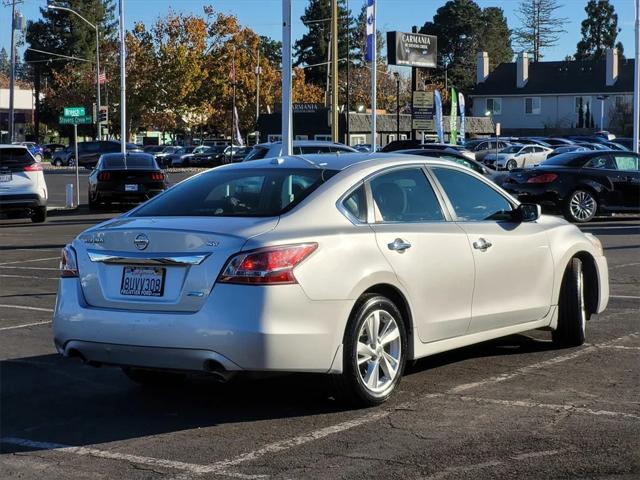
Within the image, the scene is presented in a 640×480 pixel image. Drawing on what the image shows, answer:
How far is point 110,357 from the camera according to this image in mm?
6117

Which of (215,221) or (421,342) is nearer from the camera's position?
(215,221)

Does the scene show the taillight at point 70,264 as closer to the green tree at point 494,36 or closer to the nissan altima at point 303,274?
the nissan altima at point 303,274

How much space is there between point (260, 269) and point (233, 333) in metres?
0.40

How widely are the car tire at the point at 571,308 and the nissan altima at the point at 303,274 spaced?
1.82 feet

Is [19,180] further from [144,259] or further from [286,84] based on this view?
[144,259]

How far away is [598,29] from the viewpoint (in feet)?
417

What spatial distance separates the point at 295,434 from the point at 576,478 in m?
1.65

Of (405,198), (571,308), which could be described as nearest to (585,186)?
(571,308)

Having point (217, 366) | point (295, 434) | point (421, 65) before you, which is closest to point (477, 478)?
point (295, 434)

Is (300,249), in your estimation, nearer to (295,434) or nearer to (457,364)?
(295,434)

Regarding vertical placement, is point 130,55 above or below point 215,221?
above

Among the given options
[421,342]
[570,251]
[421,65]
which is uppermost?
[421,65]

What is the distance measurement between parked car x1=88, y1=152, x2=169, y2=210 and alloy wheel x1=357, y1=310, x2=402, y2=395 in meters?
19.8

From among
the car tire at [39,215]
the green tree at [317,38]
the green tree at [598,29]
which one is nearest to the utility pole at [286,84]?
the car tire at [39,215]
